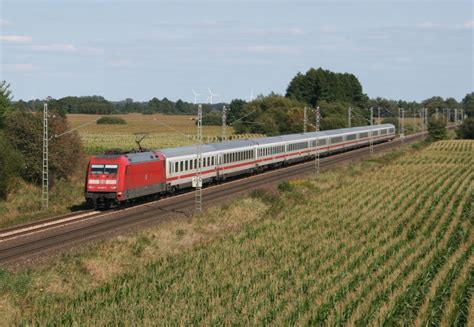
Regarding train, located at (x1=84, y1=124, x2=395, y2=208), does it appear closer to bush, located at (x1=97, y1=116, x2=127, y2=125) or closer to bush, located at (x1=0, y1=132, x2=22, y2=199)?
bush, located at (x1=0, y1=132, x2=22, y2=199)

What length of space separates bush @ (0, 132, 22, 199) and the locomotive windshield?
7.93m

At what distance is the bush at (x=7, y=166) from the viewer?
48.8m

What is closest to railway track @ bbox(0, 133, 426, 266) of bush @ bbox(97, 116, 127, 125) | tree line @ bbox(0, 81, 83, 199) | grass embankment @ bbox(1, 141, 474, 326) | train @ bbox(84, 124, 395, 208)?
train @ bbox(84, 124, 395, 208)

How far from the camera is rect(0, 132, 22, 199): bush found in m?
48.8

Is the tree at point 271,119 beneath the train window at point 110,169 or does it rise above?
above

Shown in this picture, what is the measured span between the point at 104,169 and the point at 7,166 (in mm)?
8970

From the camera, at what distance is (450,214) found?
4366 centimetres

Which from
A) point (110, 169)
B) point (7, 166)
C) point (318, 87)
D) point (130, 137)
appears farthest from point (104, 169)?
point (318, 87)

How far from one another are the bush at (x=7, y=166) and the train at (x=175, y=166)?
5.78 metres

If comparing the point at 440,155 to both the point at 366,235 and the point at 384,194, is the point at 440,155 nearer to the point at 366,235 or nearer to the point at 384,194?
the point at 384,194

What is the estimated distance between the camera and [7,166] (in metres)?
49.2

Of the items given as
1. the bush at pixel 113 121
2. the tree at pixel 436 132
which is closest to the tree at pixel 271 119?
the tree at pixel 436 132

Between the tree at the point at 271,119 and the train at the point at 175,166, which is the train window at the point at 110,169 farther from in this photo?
the tree at the point at 271,119

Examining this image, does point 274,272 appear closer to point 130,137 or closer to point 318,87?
point 130,137
